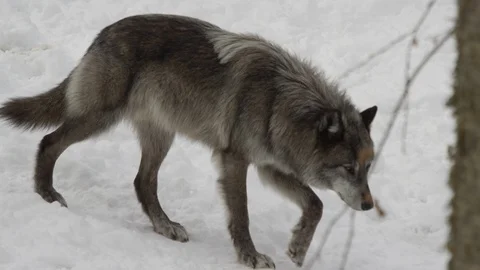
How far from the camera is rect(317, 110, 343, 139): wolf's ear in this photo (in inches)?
212

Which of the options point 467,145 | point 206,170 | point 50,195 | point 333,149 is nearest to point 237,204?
point 333,149

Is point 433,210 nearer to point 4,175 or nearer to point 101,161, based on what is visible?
point 101,161

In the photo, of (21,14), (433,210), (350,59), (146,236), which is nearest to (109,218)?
(146,236)

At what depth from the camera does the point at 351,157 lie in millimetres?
5391

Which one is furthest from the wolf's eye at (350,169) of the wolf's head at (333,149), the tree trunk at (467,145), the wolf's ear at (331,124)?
the tree trunk at (467,145)

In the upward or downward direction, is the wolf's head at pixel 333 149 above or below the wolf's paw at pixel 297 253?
above

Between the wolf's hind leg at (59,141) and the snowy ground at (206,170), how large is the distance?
17 cm

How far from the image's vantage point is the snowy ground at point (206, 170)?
17.7 ft

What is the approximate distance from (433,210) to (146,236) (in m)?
2.70

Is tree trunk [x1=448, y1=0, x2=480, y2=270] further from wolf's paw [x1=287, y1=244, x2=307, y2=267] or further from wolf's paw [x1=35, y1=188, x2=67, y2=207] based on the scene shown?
wolf's paw [x1=35, y1=188, x2=67, y2=207]

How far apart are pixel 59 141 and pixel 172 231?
120 cm

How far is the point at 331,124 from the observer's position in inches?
213

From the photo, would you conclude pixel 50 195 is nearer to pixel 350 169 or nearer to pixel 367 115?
pixel 350 169

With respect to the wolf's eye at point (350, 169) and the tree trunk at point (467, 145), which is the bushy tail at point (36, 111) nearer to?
the wolf's eye at point (350, 169)
